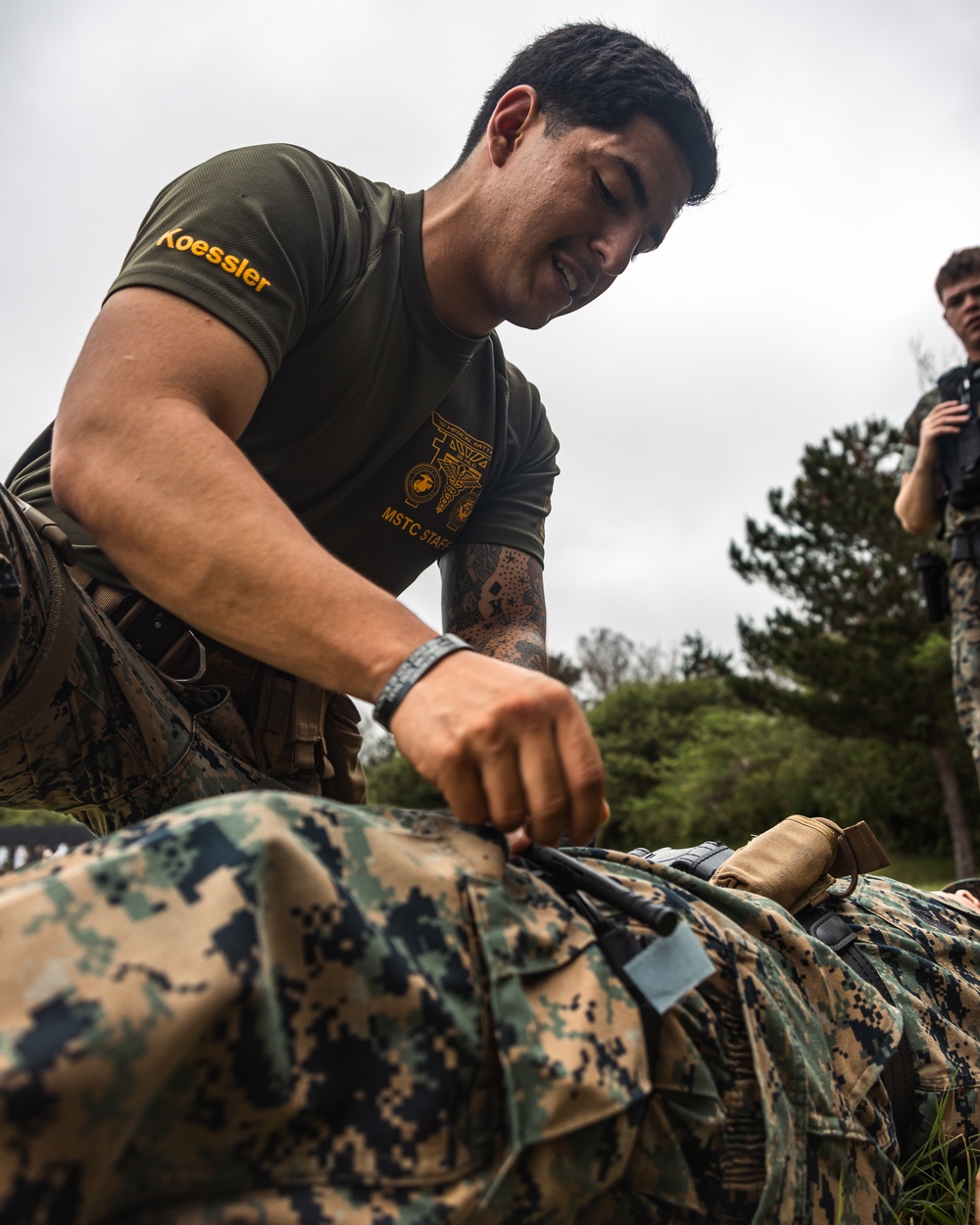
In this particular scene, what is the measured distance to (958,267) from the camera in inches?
185

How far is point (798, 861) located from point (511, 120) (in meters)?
1.87

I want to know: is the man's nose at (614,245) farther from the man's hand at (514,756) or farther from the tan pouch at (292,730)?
the man's hand at (514,756)

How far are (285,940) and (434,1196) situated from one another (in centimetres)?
27

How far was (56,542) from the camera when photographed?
1871 millimetres

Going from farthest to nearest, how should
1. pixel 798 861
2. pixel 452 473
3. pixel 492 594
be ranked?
pixel 492 594, pixel 452 473, pixel 798 861

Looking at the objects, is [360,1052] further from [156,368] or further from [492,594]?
[492,594]

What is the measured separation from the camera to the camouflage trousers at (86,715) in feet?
5.76

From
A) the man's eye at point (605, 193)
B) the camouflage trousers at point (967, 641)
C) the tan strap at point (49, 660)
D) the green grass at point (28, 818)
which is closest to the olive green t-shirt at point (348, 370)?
the tan strap at point (49, 660)

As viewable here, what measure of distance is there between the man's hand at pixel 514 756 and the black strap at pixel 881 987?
0.74 m

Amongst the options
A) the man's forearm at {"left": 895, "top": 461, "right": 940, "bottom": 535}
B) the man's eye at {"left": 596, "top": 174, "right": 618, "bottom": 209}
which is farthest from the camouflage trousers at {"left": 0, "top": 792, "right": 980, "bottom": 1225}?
the man's forearm at {"left": 895, "top": 461, "right": 940, "bottom": 535}

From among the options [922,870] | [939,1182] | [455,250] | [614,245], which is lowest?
[939,1182]

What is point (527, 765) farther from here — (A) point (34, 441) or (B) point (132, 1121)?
(A) point (34, 441)

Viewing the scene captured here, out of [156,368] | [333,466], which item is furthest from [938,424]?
[156,368]

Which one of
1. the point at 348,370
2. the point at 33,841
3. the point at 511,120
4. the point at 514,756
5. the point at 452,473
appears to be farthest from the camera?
the point at 33,841
